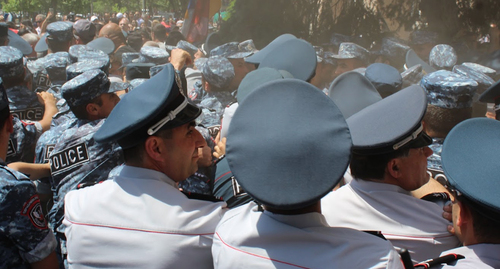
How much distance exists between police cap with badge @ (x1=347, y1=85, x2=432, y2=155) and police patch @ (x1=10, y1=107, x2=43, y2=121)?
327 cm

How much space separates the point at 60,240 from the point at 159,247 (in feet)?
4.14

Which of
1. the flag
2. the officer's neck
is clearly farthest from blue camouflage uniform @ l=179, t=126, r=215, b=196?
the flag

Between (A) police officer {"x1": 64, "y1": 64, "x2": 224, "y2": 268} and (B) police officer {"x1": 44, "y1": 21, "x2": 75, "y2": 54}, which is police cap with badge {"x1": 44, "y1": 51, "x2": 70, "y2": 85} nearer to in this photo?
(B) police officer {"x1": 44, "y1": 21, "x2": 75, "y2": 54}

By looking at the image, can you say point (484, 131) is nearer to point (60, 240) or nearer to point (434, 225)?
point (434, 225)

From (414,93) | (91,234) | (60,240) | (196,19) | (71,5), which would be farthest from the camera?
(71,5)

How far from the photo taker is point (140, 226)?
4.94 ft

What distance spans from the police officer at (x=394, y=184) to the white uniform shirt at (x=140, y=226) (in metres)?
0.59

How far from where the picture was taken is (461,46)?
6.66 metres

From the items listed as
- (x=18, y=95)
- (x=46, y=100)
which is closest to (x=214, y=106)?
(x=46, y=100)

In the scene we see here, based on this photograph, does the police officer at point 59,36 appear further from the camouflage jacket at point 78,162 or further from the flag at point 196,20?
the camouflage jacket at point 78,162

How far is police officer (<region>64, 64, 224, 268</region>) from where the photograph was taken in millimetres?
1491

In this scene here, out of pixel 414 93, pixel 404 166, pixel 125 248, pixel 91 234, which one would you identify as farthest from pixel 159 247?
pixel 414 93

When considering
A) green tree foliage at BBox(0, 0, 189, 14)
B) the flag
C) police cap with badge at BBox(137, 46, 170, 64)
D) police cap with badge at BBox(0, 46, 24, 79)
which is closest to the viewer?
police cap with badge at BBox(0, 46, 24, 79)

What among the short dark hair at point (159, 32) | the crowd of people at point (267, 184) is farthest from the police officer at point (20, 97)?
the short dark hair at point (159, 32)
